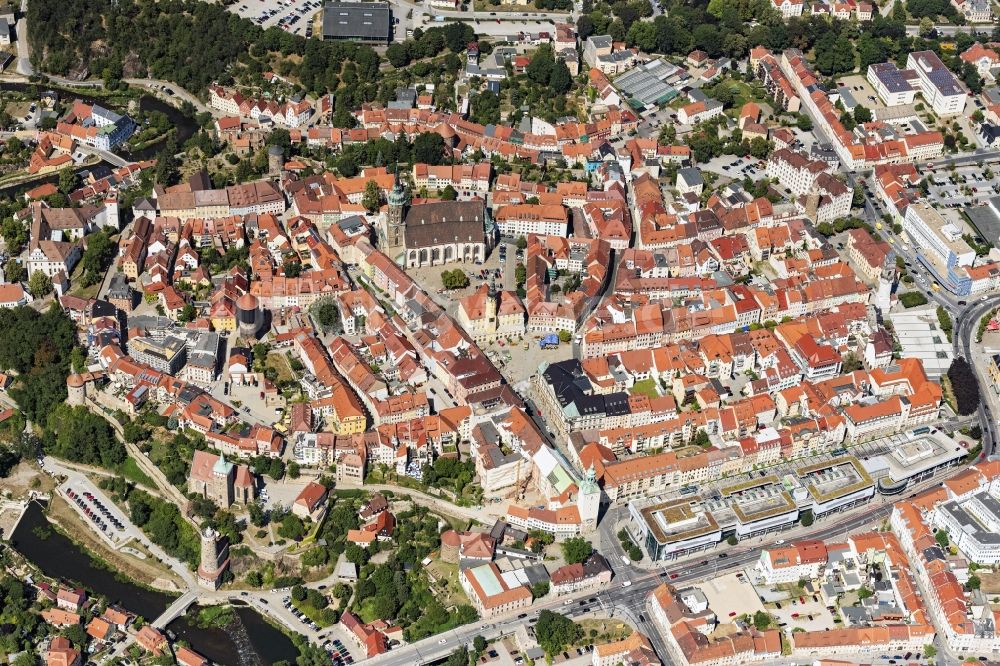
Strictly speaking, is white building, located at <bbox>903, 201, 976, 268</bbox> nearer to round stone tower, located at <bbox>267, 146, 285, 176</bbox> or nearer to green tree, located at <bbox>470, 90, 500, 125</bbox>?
green tree, located at <bbox>470, 90, 500, 125</bbox>

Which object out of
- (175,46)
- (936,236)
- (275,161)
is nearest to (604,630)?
(936,236)

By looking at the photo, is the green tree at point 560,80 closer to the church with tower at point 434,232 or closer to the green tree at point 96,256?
the church with tower at point 434,232

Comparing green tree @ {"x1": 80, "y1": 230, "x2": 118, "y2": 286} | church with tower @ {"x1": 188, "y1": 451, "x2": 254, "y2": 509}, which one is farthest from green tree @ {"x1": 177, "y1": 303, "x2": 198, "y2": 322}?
church with tower @ {"x1": 188, "y1": 451, "x2": 254, "y2": 509}

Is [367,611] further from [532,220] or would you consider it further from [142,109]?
[142,109]

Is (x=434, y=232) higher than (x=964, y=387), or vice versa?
(x=434, y=232)

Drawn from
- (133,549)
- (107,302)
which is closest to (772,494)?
(133,549)

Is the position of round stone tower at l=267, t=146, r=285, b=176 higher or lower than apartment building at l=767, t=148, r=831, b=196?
lower
